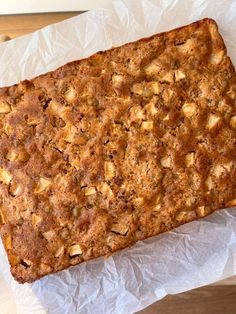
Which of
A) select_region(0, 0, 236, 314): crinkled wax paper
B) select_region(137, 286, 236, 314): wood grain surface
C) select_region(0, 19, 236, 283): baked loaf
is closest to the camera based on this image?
select_region(0, 19, 236, 283): baked loaf

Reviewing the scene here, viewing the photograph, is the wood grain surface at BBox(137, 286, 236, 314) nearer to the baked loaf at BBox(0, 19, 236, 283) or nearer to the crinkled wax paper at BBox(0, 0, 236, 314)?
the crinkled wax paper at BBox(0, 0, 236, 314)

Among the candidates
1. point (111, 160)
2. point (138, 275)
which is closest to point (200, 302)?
point (138, 275)

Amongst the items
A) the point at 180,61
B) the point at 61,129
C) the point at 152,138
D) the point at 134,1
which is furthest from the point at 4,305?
the point at 134,1

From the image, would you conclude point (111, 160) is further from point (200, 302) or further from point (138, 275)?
point (200, 302)

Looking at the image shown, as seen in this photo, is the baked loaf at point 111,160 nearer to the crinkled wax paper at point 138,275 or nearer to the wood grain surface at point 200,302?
the crinkled wax paper at point 138,275

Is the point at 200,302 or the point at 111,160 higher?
the point at 111,160

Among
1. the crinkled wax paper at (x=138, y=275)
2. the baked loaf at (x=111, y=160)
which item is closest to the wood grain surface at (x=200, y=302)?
the crinkled wax paper at (x=138, y=275)

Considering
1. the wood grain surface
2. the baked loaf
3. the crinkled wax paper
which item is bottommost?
the wood grain surface

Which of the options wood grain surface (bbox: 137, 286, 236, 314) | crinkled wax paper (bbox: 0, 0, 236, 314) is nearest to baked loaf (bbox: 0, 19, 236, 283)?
crinkled wax paper (bbox: 0, 0, 236, 314)
